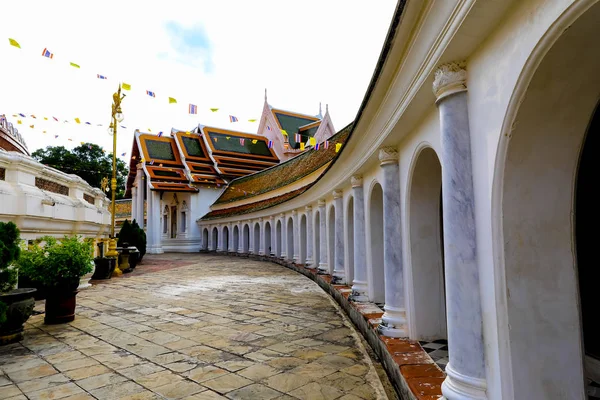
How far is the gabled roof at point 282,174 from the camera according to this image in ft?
44.8

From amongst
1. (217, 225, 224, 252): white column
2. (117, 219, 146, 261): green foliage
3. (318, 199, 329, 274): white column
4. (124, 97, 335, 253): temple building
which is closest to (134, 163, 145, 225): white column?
(124, 97, 335, 253): temple building

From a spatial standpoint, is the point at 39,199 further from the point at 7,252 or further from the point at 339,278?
the point at 339,278

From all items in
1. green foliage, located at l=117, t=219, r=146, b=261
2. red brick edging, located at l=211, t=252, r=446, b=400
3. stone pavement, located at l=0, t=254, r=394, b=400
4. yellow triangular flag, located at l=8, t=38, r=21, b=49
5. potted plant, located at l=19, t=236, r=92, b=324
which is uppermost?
yellow triangular flag, located at l=8, t=38, r=21, b=49

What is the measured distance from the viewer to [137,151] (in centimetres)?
3284

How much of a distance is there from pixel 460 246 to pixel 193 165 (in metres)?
28.6

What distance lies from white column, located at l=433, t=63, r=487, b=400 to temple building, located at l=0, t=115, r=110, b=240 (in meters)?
7.29

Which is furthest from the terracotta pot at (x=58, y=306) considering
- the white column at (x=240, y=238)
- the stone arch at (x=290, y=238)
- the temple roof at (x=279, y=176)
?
the white column at (x=240, y=238)

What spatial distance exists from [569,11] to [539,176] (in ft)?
3.28

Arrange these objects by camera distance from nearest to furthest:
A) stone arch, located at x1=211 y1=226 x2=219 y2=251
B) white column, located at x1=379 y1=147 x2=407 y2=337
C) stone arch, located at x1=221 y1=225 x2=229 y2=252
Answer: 1. white column, located at x1=379 y1=147 x2=407 y2=337
2. stone arch, located at x1=221 y1=225 x2=229 y2=252
3. stone arch, located at x1=211 y1=226 x2=219 y2=251

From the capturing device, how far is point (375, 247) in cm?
698

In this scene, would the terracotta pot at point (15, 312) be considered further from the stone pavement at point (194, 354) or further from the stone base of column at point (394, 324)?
the stone base of column at point (394, 324)

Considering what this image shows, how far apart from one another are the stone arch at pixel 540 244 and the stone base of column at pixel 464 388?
0.27 m

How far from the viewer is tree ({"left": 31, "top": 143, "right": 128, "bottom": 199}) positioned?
3981cm

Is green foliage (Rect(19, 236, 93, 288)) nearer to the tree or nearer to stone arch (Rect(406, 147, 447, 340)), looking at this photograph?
stone arch (Rect(406, 147, 447, 340))
